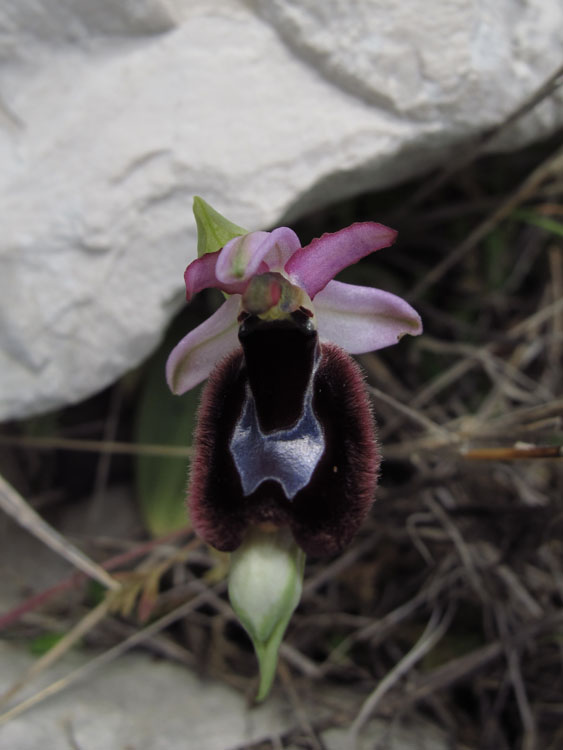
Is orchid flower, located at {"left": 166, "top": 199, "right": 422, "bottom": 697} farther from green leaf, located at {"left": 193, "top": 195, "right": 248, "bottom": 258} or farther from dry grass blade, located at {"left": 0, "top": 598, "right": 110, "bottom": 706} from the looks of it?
dry grass blade, located at {"left": 0, "top": 598, "right": 110, "bottom": 706}

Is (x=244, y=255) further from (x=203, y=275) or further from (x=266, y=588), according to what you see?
(x=266, y=588)

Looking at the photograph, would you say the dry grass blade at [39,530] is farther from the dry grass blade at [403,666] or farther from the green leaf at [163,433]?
the dry grass blade at [403,666]

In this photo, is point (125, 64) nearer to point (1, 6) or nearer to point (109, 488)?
→ point (1, 6)

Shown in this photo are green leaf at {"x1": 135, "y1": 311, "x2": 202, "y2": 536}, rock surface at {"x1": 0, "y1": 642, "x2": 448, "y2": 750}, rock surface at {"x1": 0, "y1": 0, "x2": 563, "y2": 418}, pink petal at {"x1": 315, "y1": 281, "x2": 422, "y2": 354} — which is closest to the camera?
pink petal at {"x1": 315, "y1": 281, "x2": 422, "y2": 354}

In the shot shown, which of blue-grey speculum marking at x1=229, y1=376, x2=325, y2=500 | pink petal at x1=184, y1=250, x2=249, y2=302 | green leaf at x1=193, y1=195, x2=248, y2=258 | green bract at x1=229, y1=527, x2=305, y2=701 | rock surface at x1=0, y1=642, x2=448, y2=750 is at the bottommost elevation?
rock surface at x1=0, y1=642, x2=448, y2=750

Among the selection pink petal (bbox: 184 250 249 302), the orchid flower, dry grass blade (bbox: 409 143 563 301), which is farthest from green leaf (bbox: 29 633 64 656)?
dry grass blade (bbox: 409 143 563 301)

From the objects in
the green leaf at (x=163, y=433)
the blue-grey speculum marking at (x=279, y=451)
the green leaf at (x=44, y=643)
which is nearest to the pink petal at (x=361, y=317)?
the blue-grey speculum marking at (x=279, y=451)
